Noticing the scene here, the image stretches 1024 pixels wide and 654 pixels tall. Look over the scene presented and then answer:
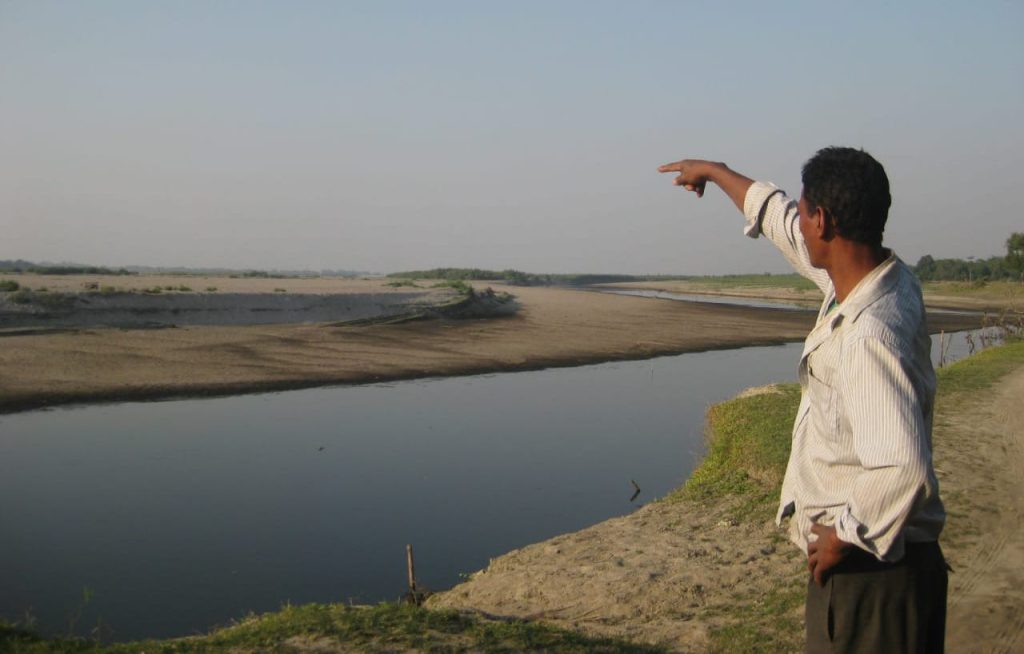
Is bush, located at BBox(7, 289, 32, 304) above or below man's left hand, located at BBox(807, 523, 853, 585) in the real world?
above

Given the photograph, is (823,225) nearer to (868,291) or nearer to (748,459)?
(868,291)

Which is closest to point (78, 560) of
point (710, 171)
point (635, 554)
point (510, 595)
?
point (510, 595)

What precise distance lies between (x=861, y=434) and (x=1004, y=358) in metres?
20.1

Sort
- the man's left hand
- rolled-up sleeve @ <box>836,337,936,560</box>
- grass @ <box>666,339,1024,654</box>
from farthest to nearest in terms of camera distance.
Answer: grass @ <box>666,339,1024,654</box> < the man's left hand < rolled-up sleeve @ <box>836,337,936,560</box>

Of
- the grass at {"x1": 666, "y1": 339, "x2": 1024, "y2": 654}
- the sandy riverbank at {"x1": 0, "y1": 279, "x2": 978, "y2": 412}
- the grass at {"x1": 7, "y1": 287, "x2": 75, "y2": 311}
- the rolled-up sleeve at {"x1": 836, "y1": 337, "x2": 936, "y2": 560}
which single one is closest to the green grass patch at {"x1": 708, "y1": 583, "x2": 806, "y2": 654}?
the grass at {"x1": 666, "y1": 339, "x2": 1024, "y2": 654}

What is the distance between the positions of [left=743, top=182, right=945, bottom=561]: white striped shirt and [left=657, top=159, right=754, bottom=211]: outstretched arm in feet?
2.55

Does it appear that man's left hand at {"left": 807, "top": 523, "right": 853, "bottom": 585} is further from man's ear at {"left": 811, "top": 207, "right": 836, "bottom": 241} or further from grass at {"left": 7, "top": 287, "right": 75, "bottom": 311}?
grass at {"left": 7, "top": 287, "right": 75, "bottom": 311}

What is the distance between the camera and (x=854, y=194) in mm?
2348

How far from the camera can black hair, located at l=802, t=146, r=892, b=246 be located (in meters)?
2.35

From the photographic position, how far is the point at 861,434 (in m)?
2.15

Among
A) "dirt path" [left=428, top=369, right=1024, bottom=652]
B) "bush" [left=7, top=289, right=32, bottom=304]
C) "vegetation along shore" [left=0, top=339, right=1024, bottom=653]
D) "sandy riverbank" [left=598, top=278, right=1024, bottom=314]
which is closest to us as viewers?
"vegetation along shore" [left=0, top=339, right=1024, bottom=653]

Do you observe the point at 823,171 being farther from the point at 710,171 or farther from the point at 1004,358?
the point at 1004,358

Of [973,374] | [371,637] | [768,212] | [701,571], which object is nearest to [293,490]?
[701,571]

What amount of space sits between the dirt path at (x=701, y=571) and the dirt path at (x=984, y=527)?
0.04 feet
